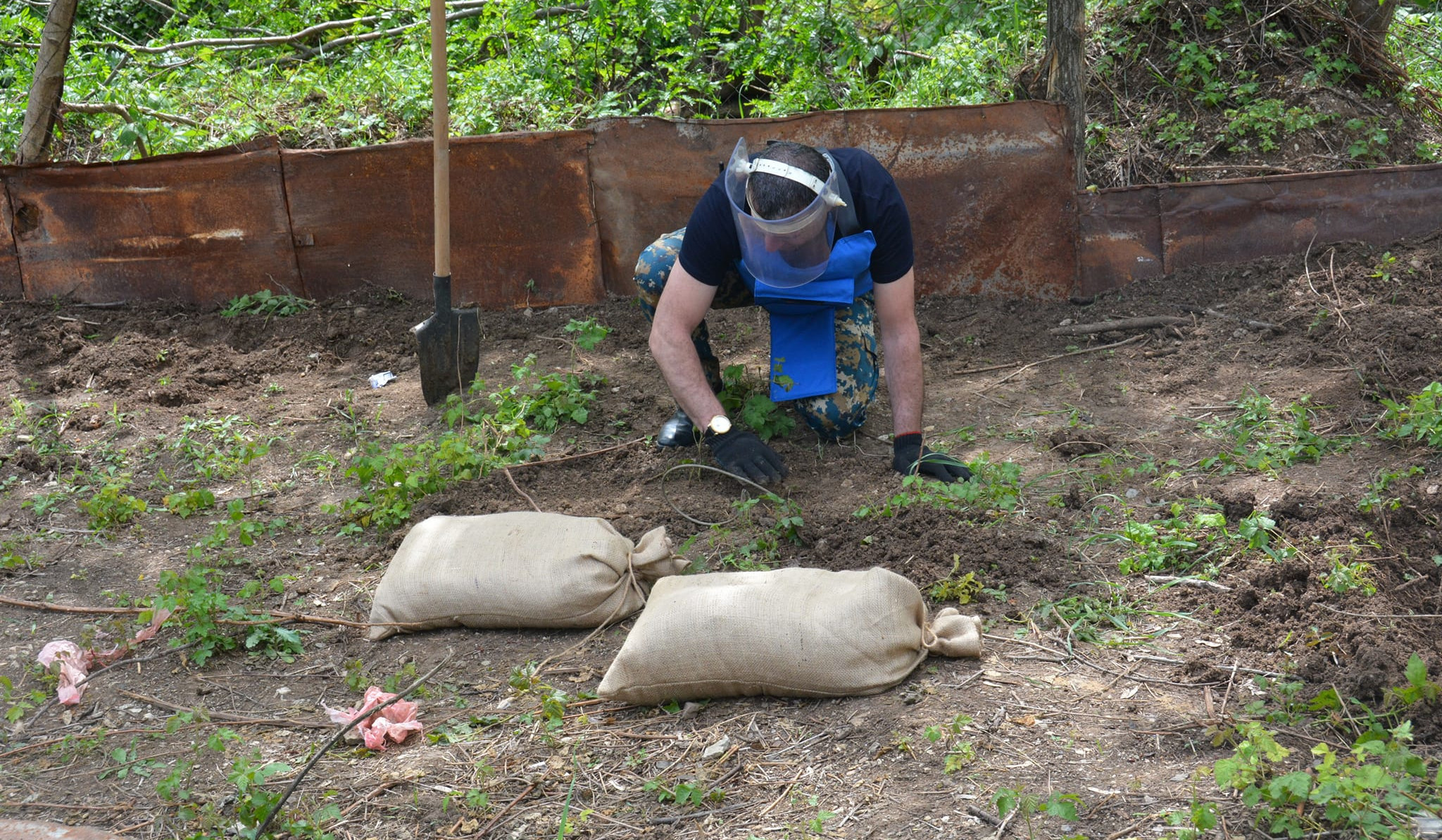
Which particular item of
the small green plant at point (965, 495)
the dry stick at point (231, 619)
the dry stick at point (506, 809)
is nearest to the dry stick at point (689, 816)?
the dry stick at point (506, 809)

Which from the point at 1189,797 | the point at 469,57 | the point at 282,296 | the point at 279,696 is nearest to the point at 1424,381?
the point at 1189,797

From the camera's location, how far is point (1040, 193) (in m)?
4.74

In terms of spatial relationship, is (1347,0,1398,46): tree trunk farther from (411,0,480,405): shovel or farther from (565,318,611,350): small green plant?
(411,0,480,405): shovel

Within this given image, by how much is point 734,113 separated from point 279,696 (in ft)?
15.8

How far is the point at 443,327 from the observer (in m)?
4.21

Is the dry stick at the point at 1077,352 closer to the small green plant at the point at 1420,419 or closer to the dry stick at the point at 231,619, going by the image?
the small green plant at the point at 1420,419

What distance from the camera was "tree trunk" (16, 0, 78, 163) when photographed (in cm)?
521

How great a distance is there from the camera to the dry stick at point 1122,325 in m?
4.45

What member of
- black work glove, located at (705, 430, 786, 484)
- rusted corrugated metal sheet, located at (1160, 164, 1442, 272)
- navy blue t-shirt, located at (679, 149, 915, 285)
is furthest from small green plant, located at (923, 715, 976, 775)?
rusted corrugated metal sheet, located at (1160, 164, 1442, 272)

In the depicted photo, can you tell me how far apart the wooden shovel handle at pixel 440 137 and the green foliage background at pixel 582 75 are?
1.34 m

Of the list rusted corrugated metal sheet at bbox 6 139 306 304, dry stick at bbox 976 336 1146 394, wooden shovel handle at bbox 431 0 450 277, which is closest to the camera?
wooden shovel handle at bbox 431 0 450 277

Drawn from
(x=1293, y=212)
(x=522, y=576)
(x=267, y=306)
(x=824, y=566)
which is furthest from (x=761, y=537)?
(x=267, y=306)

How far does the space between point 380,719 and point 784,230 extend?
63.2 inches

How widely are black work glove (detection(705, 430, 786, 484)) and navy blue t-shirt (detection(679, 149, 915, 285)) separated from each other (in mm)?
503
